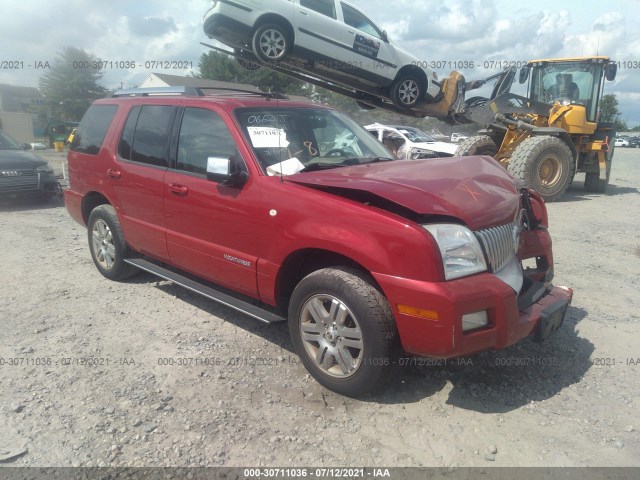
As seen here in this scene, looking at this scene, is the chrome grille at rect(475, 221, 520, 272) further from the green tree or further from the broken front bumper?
the green tree

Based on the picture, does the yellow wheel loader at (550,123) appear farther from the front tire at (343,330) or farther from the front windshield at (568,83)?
the front tire at (343,330)

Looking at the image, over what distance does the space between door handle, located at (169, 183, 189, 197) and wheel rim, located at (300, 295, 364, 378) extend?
1.48m

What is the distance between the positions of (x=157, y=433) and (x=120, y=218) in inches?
105

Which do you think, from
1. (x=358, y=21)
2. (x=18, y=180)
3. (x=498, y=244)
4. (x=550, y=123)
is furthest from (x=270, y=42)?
(x=498, y=244)

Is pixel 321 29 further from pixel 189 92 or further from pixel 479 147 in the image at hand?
pixel 189 92

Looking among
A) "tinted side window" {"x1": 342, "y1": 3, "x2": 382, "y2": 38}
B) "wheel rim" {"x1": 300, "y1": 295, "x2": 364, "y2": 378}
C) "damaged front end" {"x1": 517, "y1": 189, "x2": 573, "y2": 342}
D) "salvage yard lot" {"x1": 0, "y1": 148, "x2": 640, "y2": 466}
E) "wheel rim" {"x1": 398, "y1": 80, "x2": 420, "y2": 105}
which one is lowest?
"salvage yard lot" {"x1": 0, "y1": 148, "x2": 640, "y2": 466}

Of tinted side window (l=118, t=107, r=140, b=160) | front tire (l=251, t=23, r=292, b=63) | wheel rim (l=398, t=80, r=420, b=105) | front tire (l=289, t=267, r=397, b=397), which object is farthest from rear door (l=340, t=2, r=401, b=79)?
front tire (l=289, t=267, r=397, b=397)

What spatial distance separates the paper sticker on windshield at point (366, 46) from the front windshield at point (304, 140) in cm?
592

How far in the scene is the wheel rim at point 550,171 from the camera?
34.9ft

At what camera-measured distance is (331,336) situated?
3.21m

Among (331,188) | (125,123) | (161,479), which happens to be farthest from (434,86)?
(161,479)

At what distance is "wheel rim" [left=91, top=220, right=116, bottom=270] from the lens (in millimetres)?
5238

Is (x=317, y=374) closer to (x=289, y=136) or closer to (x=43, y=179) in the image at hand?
(x=289, y=136)

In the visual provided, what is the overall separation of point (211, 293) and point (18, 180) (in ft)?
24.3
